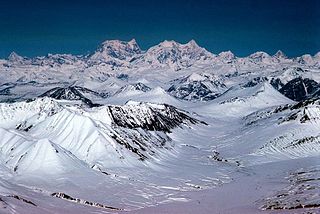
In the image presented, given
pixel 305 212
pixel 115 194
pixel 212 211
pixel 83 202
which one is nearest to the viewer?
pixel 305 212

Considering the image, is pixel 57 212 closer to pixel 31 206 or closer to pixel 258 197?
pixel 31 206

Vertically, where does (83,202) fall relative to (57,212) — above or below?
above

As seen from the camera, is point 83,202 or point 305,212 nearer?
point 305,212

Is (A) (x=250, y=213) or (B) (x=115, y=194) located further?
(B) (x=115, y=194)

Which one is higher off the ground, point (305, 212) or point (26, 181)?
point (26, 181)

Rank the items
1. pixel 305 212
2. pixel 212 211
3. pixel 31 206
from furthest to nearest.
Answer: pixel 212 211 → pixel 31 206 → pixel 305 212

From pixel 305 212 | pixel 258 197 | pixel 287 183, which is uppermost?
pixel 287 183

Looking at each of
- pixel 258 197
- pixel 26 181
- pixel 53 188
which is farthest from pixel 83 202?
pixel 258 197

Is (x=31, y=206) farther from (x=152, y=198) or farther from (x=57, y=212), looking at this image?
(x=152, y=198)

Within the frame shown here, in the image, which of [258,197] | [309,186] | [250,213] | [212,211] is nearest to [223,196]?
[258,197]
